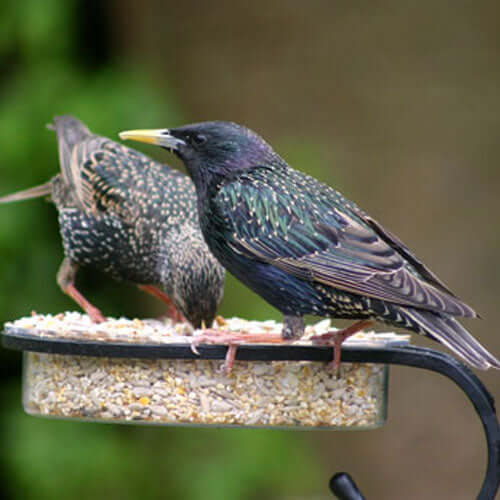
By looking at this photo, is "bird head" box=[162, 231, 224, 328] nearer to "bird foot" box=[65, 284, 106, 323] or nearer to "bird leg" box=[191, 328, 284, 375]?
"bird foot" box=[65, 284, 106, 323]

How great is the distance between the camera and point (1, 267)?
14.2 ft

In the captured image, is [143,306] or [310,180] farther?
[143,306]

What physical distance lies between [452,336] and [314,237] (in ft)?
1.38

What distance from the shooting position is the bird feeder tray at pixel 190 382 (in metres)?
2.38

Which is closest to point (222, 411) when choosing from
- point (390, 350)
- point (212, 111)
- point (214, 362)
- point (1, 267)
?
point (214, 362)

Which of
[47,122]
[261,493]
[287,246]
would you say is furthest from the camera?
[261,493]

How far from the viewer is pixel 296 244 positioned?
2496 mm

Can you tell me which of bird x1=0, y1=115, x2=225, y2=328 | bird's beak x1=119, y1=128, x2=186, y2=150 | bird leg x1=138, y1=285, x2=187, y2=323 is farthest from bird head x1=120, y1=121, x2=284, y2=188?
bird leg x1=138, y1=285, x2=187, y2=323

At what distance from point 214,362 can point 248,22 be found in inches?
119

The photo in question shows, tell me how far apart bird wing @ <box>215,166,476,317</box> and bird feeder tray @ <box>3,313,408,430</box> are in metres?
0.17

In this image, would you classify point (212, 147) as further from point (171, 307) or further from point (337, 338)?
point (171, 307)

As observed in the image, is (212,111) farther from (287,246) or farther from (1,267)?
(287,246)

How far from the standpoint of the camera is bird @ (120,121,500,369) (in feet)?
7.82

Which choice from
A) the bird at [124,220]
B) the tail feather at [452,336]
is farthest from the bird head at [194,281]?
the tail feather at [452,336]
